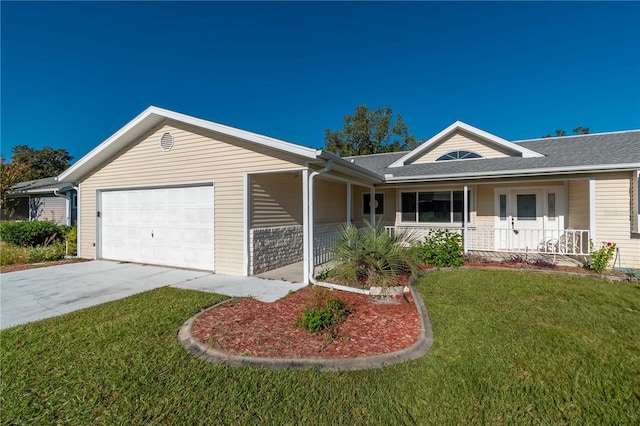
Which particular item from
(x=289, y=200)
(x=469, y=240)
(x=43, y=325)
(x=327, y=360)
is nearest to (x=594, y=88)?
(x=469, y=240)

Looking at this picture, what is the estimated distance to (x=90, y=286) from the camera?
21.6ft

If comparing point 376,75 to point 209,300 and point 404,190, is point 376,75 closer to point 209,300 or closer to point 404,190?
point 404,190

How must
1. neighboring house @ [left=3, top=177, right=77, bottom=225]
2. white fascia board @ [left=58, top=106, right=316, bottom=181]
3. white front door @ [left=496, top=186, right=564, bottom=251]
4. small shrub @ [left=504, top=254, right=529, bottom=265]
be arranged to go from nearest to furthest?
white fascia board @ [left=58, top=106, right=316, bottom=181] → small shrub @ [left=504, top=254, right=529, bottom=265] → white front door @ [left=496, top=186, right=564, bottom=251] → neighboring house @ [left=3, top=177, right=77, bottom=225]

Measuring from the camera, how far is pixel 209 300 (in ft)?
17.6

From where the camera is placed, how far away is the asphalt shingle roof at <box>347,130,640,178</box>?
828 centimetres

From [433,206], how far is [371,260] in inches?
244

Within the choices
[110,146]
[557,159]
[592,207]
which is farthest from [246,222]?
[557,159]

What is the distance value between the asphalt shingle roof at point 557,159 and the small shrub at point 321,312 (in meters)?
6.53

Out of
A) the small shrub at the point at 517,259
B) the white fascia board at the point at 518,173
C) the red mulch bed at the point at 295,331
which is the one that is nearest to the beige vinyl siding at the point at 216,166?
the red mulch bed at the point at 295,331

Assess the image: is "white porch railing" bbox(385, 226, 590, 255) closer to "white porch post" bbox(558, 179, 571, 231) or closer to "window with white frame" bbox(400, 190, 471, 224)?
"white porch post" bbox(558, 179, 571, 231)

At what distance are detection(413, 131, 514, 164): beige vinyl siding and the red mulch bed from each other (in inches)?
350

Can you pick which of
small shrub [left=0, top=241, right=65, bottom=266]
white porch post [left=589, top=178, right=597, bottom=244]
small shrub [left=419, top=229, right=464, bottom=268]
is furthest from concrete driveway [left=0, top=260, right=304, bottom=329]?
white porch post [left=589, top=178, right=597, bottom=244]

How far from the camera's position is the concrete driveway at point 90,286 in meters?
5.14

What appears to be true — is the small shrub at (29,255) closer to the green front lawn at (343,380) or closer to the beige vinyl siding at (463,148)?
the green front lawn at (343,380)
